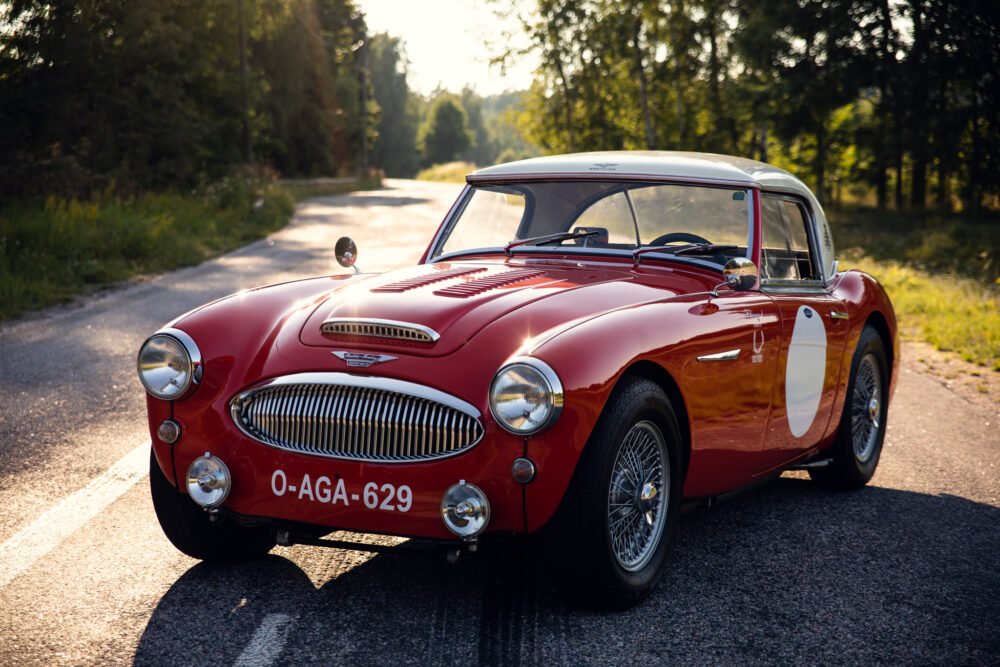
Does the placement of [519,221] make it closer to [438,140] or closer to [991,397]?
[991,397]

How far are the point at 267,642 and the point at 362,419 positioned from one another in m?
0.73

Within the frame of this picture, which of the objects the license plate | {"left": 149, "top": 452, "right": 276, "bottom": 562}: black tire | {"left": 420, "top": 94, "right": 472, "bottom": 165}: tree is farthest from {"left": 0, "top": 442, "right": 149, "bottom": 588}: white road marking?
{"left": 420, "top": 94, "right": 472, "bottom": 165}: tree

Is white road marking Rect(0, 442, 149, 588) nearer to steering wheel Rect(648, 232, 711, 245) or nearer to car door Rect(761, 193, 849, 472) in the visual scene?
steering wheel Rect(648, 232, 711, 245)

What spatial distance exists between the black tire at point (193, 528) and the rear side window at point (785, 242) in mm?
2519

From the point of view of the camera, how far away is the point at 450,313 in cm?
376

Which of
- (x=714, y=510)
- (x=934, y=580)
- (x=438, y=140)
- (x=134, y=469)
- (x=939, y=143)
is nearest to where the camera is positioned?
(x=934, y=580)

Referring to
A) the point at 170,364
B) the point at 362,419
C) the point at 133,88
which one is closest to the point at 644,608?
the point at 362,419

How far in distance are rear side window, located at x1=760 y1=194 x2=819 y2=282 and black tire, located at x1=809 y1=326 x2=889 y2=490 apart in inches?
20.3

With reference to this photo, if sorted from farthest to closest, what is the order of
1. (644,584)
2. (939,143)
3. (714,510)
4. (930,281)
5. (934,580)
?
(939,143)
(930,281)
(714,510)
(934,580)
(644,584)

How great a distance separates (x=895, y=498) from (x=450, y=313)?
110 inches

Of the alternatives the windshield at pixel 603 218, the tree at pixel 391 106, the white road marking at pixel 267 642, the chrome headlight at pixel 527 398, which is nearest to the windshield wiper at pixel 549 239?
the windshield at pixel 603 218

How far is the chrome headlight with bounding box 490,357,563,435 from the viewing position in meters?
A: 3.29

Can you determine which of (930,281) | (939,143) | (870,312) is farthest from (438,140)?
(870,312)

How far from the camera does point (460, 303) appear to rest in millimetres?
3865
